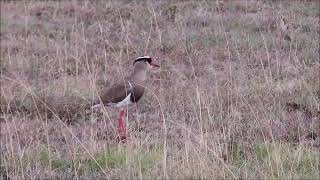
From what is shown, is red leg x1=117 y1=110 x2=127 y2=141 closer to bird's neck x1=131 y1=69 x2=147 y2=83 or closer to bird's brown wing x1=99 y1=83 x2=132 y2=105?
bird's brown wing x1=99 y1=83 x2=132 y2=105

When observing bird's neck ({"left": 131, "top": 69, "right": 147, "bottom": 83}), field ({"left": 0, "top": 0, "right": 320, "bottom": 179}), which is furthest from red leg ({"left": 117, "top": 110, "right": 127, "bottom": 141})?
bird's neck ({"left": 131, "top": 69, "right": 147, "bottom": 83})

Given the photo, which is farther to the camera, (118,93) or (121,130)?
(118,93)

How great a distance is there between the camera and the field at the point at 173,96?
575 centimetres

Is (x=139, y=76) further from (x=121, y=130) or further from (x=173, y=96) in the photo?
(x=173, y=96)

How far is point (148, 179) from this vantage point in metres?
5.24

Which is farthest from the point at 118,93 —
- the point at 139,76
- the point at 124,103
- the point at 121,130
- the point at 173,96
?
the point at 173,96

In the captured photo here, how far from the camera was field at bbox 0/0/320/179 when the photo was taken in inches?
226

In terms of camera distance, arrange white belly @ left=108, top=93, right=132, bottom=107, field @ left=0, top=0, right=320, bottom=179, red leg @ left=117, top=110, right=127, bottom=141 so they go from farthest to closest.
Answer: white belly @ left=108, top=93, right=132, bottom=107
red leg @ left=117, top=110, right=127, bottom=141
field @ left=0, top=0, right=320, bottom=179

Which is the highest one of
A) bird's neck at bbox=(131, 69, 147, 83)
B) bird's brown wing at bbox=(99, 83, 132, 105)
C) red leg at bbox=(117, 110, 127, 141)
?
bird's neck at bbox=(131, 69, 147, 83)

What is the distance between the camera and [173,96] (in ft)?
27.9

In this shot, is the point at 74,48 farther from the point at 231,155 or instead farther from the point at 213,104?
the point at 231,155

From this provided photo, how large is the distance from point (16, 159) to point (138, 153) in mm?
1156

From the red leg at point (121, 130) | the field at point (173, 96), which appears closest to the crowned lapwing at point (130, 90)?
the red leg at point (121, 130)

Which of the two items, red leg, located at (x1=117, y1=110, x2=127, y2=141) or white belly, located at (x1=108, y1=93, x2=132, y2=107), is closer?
red leg, located at (x1=117, y1=110, x2=127, y2=141)
